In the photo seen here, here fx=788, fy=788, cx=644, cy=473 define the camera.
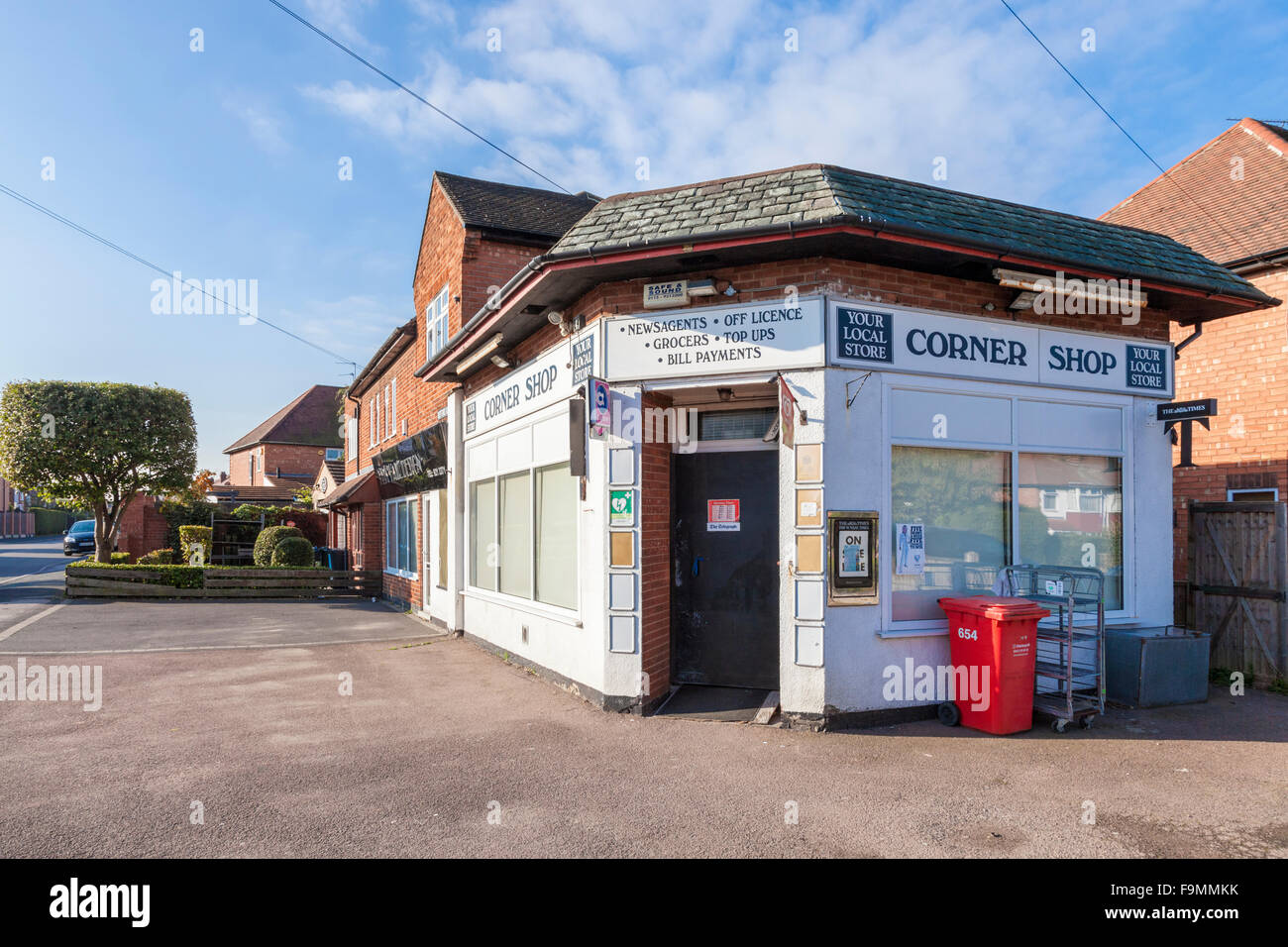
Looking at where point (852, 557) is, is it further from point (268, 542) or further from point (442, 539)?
→ point (268, 542)

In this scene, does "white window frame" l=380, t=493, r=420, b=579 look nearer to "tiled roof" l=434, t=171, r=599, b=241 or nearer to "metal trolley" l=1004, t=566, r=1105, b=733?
"tiled roof" l=434, t=171, r=599, b=241

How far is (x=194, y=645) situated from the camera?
447 inches

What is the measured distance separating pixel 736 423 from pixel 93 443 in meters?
20.2

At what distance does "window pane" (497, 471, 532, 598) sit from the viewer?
958cm

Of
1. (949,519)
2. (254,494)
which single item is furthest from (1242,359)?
(254,494)

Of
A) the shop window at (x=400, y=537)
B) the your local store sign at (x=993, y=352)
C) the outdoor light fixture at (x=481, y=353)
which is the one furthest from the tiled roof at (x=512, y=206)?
the your local store sign at (x=993, y=352)

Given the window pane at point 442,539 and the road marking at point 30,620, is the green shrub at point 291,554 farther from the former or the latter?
the window pane at point 442,539

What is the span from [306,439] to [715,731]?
45.8m

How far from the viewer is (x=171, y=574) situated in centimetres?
1873

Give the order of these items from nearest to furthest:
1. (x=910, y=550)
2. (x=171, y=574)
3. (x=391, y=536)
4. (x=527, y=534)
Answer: (x=910, y=550) → (x=527, y=534) → (x=171, y=574) → (x=391, y=536)

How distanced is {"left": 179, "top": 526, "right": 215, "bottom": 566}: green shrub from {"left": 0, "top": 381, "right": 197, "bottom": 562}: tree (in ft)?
5.38

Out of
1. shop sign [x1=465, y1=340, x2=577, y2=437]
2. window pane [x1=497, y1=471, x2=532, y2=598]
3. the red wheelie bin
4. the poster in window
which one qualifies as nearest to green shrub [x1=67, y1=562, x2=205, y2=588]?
shop sign [x1=465, y1=340, x2=577, y2=437]
